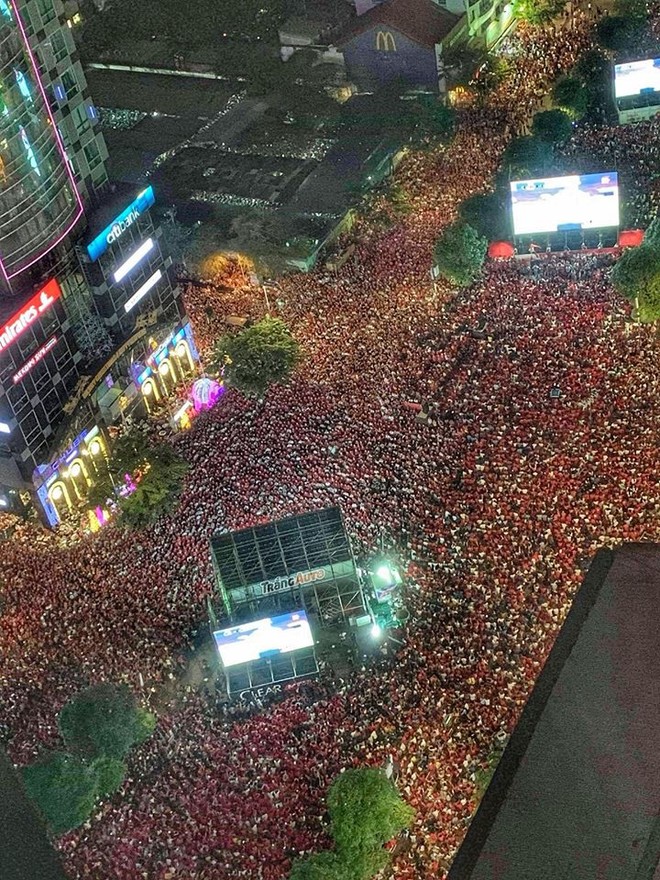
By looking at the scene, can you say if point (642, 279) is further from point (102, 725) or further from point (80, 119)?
point (102, 725)

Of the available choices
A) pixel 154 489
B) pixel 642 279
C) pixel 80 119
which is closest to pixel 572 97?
pixel 642 279

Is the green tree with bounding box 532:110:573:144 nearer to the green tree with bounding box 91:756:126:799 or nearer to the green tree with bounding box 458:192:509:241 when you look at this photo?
the green tree with bounding box 458:192:509:241

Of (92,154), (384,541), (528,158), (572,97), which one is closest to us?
(384,541)

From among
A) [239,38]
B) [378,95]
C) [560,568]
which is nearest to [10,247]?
[560,568]

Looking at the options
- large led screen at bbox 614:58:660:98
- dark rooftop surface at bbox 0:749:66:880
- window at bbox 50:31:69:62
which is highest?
window at bbox 50:31:69:62

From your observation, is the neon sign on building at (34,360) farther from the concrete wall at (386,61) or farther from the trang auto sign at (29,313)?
the concrete wall at (386,61)

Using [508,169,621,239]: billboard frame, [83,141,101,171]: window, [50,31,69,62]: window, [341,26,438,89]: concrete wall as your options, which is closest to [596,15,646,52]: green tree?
[341,26,438,89]: concrete wall
